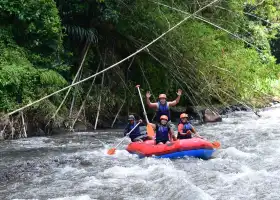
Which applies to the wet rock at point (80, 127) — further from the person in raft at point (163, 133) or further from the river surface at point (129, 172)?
the person in raft at point (163, 133)

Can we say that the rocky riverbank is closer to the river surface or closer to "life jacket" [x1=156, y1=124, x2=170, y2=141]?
the river surface

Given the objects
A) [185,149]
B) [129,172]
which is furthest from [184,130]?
[129,172]

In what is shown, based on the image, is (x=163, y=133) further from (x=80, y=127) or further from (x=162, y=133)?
(x=80, y=127)

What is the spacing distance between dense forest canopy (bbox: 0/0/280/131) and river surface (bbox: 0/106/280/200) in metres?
1.72

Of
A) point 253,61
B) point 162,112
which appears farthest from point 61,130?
point 253,61

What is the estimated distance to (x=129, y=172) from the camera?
7.11m

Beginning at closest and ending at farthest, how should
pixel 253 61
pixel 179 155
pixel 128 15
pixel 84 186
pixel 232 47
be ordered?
pixel 84 186 < pixel 179 155 < pixel 128 15 < pixel 232 47 < pixel 253 61

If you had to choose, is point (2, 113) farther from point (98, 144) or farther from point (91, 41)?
point (91, 41)

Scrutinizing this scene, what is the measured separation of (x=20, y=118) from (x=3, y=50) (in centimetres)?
195

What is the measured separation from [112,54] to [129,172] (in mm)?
7208

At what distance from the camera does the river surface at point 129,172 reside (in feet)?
19.3

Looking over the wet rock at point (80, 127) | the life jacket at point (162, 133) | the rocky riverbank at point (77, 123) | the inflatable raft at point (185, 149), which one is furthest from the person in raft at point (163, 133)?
the wet rock at point (80, 127)

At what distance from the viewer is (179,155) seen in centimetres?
785

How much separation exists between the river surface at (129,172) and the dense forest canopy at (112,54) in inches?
67.6
